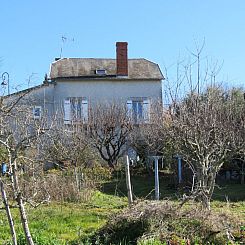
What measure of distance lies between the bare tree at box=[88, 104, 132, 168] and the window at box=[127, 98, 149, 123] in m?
0.57

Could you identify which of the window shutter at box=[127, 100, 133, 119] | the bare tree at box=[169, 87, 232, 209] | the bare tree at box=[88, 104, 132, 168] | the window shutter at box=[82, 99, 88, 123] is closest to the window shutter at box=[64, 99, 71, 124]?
the window shutter at box=[82, 99, 88, 123]

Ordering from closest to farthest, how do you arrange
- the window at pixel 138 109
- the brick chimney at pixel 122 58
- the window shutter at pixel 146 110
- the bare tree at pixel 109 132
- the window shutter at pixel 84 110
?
the bare tree at pixel 109 132
the window shutter at pixel 146 110
the window shutter at pixel 84 110
the window at pixel 138 109
the brick chimney at pixel 122 58

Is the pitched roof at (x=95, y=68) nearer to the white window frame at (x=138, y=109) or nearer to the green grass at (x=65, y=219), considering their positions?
the white window frame at (x=138, y=109)

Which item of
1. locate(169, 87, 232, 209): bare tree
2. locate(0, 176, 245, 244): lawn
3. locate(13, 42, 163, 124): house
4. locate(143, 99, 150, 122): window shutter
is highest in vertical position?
locate(13, 42, 163, 124): house

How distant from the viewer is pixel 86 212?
11.1m

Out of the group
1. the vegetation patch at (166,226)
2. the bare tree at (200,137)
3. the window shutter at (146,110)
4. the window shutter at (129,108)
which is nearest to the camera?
the vegetation patch at (166,226)

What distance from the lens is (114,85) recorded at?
28.0 m

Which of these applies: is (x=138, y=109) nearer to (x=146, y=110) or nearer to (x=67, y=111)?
(x=146, y=110)

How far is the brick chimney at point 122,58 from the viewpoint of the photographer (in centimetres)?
2803

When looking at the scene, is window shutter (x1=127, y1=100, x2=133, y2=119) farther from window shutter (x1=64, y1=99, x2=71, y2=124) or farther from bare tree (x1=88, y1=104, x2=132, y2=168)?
window shutter (x1=64, y1=99, x2=71, y2=124)

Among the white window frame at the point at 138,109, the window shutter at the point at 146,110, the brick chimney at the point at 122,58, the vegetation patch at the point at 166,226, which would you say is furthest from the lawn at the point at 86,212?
the brick chimney at the point at 122,58

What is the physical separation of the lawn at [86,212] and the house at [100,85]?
9.66 metres

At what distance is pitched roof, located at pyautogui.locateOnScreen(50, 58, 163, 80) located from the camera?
92.0 ft

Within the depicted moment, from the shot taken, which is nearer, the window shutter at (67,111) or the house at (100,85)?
the window shutter at (67,111)
